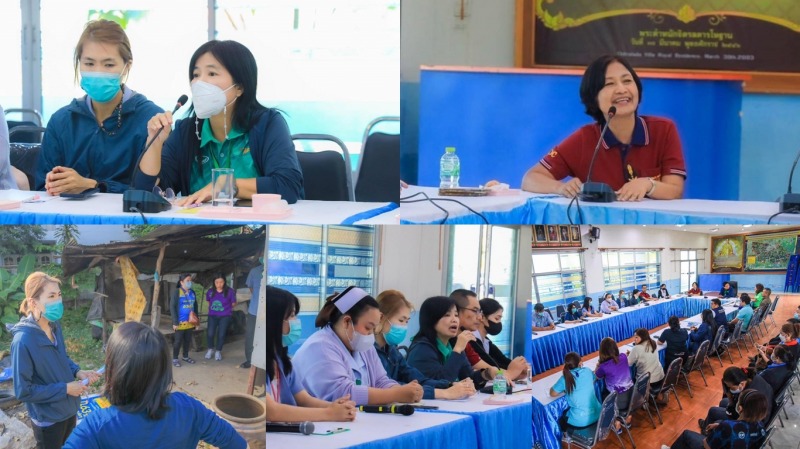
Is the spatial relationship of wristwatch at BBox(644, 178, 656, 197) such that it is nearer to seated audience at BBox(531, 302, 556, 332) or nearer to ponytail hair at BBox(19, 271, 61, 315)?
seated audience at BBox(531, 302, 556, 332)

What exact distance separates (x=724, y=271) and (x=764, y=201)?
901mm

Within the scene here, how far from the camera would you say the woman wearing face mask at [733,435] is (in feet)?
7.61

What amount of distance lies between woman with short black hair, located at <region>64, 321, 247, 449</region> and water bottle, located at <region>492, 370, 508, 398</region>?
28.3 inches

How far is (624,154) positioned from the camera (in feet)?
10.8

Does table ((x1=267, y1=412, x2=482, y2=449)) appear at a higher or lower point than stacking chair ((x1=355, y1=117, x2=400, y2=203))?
lower

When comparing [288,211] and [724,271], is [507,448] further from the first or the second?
[288,211]

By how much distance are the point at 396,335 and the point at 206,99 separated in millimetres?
1274

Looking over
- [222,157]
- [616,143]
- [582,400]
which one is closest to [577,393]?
[582,400]

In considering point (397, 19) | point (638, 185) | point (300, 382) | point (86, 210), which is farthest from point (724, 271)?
point (86, 210)

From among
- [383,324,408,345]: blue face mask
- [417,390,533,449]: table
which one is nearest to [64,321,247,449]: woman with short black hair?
[383,324,408,345]: blue face mask

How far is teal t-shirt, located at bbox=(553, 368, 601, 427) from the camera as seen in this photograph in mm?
2283

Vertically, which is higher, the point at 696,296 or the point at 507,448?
the point at 696,296

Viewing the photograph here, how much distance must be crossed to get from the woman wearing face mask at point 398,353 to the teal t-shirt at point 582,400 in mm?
287

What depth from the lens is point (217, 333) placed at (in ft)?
7.09
